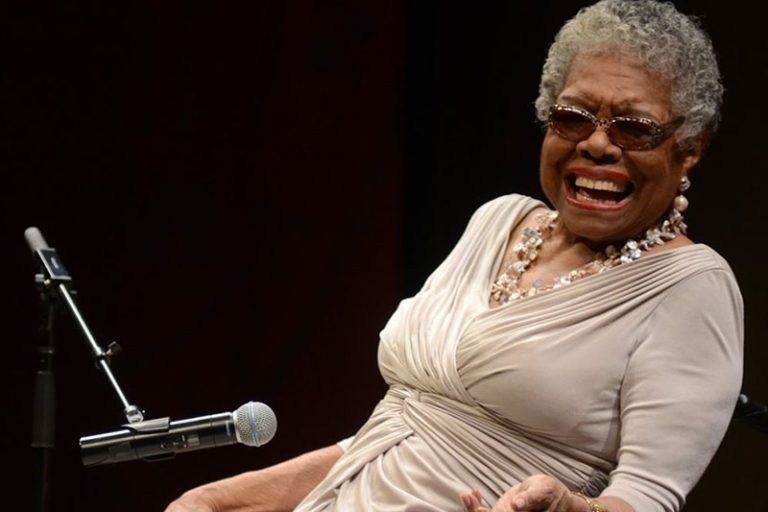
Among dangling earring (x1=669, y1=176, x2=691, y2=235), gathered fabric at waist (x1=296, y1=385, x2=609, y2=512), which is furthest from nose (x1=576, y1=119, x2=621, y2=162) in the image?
gathered fabric at waist (x1=296, y1=385, x2=609, y2=512)

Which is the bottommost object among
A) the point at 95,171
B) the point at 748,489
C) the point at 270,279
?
the point at 748,489

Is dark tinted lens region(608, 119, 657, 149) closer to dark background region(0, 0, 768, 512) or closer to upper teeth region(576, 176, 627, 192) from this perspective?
upper teeth region(576, 176, 627, 192)

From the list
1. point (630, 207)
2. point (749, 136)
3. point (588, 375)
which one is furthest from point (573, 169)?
point (749, 136)

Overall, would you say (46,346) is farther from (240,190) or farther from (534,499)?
(240,190)

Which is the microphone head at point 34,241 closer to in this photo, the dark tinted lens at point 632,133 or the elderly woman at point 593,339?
the elderly woman at point 593,339

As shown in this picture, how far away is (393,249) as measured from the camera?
11.0ft

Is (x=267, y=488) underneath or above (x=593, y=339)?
underneath

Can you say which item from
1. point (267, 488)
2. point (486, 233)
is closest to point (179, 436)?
point (267, 488)

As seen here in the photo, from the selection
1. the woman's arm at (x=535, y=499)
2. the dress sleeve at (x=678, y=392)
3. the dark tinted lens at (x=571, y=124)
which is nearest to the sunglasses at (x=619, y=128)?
the dark tinted lens at (x=571, y=124)

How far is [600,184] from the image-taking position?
6.26ft

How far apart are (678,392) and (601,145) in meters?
0.40

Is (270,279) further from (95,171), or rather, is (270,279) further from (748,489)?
(748,489)

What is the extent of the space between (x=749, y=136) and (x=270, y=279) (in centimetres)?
133

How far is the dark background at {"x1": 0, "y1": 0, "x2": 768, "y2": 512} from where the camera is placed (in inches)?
117
